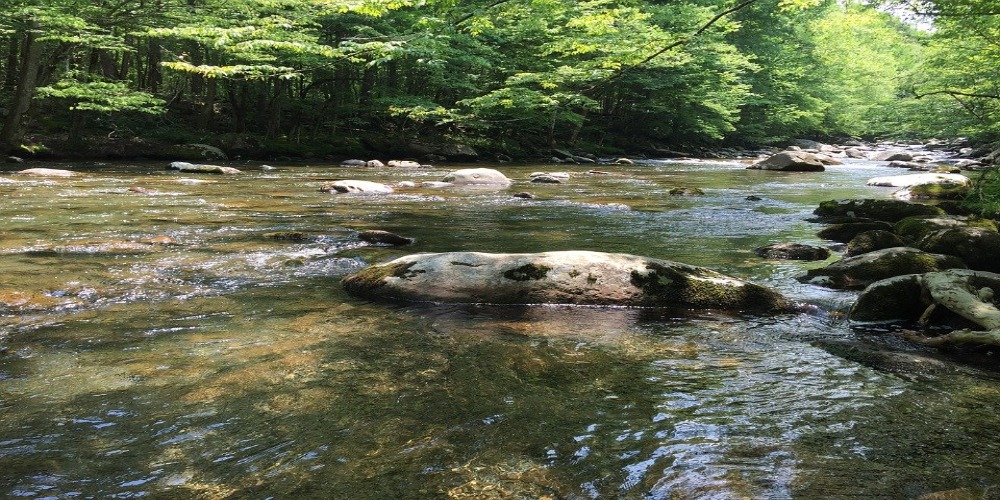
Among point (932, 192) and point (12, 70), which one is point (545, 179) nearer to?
point (932, 192)

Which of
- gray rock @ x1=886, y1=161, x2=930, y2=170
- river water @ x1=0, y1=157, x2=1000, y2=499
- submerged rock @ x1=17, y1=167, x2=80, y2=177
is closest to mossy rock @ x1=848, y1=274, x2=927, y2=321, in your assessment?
river water @ x1=0, y1=157, x2=1000, y2=499

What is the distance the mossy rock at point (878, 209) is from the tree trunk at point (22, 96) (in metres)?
18.4

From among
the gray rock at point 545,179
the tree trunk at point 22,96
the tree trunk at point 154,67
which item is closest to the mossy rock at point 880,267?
the gray rock at point 545,179

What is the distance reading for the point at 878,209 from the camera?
9727mm

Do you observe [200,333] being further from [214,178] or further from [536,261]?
[214,178]

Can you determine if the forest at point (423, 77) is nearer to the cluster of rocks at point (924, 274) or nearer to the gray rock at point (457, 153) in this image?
the gray rock at point (457, 153)

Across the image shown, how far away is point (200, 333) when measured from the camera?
390 centimetres

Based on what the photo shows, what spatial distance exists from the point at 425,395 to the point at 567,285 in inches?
88.3

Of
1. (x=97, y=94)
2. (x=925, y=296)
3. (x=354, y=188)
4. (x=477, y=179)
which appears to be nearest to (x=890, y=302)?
(x=925, y=296)

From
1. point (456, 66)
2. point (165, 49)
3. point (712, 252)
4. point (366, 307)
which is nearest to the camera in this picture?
point (366, 307)

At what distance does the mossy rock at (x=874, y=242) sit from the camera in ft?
22.9

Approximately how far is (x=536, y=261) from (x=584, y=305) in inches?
22.7

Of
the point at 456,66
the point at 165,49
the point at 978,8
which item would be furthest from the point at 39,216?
the point at 456,66

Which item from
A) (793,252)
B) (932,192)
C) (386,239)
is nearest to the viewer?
(793,252)
